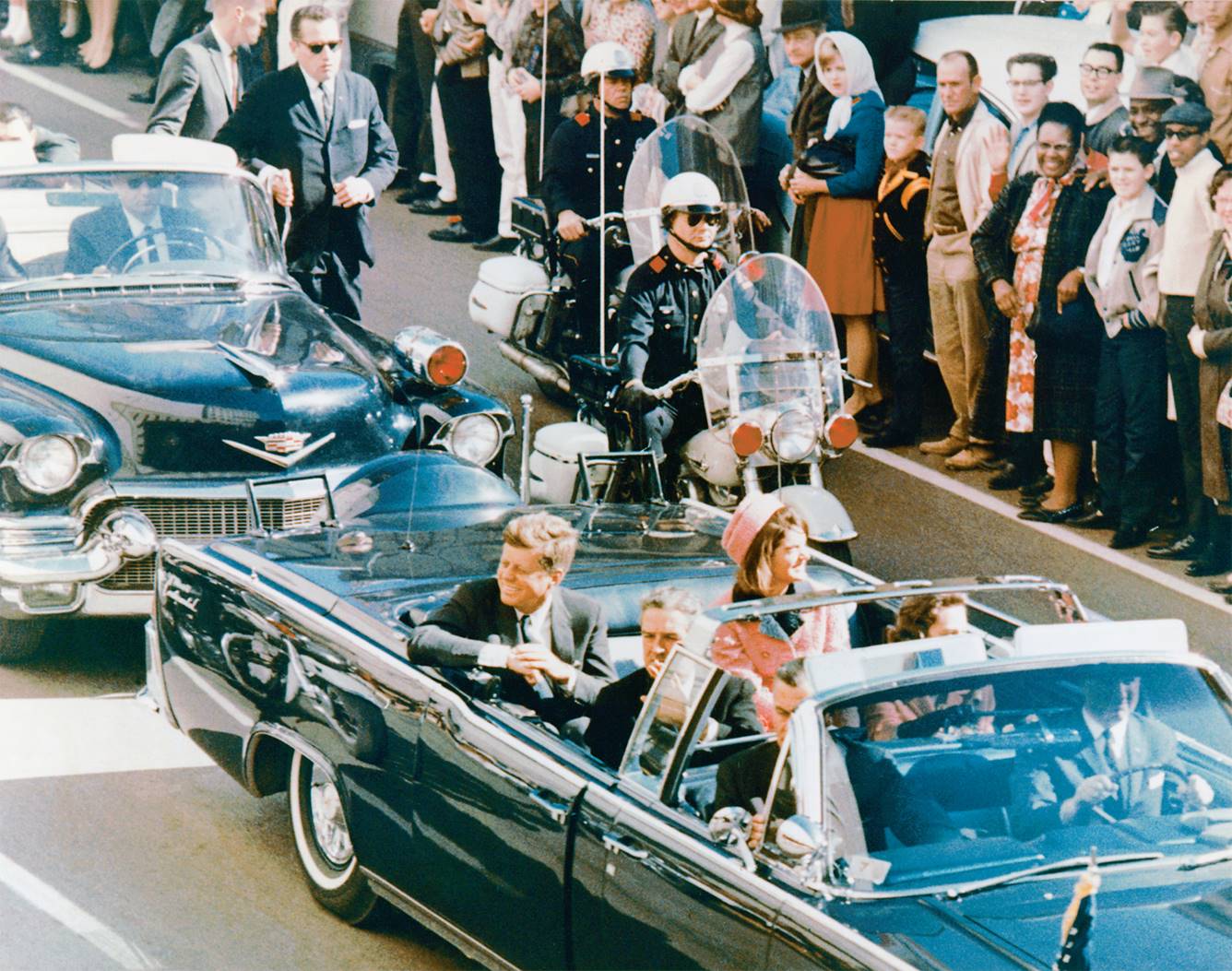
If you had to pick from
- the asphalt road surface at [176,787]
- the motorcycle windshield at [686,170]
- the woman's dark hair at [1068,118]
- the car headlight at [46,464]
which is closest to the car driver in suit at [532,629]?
the asphalt road surface at [176,787]

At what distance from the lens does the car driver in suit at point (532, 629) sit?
13.5 feet

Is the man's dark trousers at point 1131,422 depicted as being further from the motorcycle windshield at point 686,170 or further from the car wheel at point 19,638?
the car wheel at point 19,638

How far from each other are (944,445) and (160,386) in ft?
11.0

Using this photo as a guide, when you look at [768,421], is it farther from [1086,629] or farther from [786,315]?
[1086,629]

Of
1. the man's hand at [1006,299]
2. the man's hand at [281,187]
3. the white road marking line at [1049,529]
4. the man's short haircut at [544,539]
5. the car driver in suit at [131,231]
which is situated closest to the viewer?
the man's short haircut at [544,539]

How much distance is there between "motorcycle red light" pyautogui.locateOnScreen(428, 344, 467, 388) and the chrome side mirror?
3.84 m

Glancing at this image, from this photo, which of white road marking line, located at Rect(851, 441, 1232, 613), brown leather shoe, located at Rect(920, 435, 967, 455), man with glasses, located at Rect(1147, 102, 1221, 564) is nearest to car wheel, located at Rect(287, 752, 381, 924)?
white road marking line, located at Rect(851, 441, 1232, 613)

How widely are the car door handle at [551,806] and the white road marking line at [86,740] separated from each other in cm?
202

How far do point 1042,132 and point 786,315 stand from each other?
176 cm

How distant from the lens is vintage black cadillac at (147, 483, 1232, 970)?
3246 millimetres

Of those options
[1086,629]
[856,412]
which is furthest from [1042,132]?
[1086,629]

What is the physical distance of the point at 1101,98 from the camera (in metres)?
7.28

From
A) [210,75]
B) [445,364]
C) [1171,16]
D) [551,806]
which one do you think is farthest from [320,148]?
[551,806]

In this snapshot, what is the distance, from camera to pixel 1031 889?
3.27 metres
